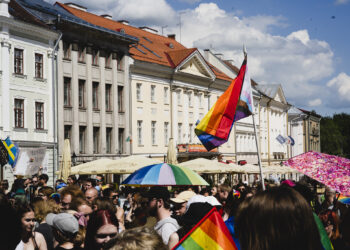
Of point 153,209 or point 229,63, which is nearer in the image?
point 153,209

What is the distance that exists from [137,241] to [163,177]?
8030mm

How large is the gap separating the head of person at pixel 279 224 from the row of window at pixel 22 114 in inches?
1245

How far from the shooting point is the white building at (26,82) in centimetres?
3288

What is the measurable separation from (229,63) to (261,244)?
68.9m

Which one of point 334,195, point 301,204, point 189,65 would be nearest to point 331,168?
point 334,195

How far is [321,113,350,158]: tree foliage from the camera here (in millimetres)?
109438

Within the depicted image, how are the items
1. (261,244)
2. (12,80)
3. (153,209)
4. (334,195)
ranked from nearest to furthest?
(261,244)
(153,209)
(334,195)
(12,80)

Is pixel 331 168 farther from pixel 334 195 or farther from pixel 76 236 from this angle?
pixel 76 236

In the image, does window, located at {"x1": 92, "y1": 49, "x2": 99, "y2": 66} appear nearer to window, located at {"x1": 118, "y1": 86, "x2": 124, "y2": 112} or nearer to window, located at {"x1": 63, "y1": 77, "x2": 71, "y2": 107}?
window, located at {"x1": 63, "y1": 77, "x2": 71, "y2": 107}

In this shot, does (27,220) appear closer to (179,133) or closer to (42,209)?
(42,209)

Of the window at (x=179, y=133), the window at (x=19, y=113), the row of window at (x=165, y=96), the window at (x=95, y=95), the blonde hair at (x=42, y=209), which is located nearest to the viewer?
the blonde hair at (x=42, y=209)

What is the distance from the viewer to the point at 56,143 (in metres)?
36.7

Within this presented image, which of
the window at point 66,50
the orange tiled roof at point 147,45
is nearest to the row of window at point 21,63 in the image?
the window at point 66,50

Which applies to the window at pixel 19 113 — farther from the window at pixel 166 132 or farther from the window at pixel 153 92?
the window at pixel 166 132
